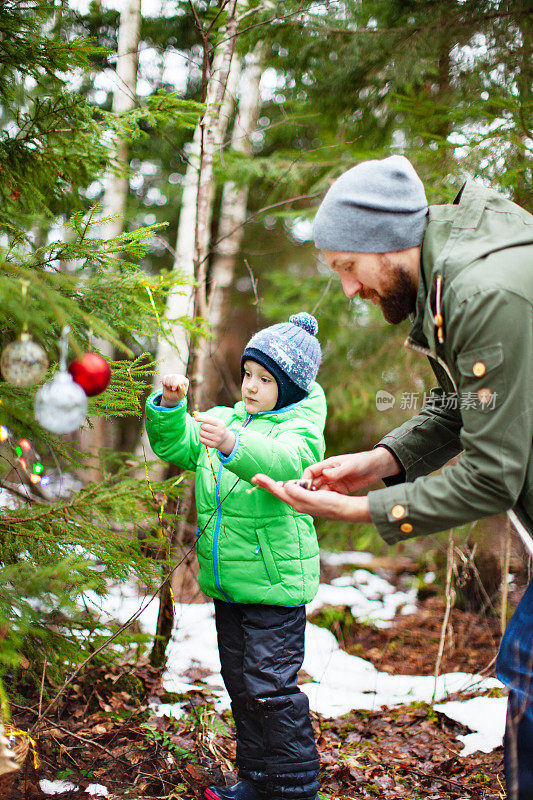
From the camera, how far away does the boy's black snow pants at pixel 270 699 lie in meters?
2.80

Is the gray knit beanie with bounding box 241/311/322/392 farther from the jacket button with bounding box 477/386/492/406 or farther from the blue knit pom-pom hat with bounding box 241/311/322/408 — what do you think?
the jacket button with bounding box 477/386/492/406

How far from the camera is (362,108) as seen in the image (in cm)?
577

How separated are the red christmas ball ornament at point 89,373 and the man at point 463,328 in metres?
0.77

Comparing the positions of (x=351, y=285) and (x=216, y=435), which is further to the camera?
(x=216, y=435)

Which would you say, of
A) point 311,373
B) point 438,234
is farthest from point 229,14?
point 438,234

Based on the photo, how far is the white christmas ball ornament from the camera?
167 cm

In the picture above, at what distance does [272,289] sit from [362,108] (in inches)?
145

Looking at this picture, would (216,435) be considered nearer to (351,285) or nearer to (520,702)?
(351,285)

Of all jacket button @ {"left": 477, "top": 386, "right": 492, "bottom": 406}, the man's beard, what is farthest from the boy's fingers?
jacket button @ {"left": 477, "top": 386, "right": 492, "bottom": 406}

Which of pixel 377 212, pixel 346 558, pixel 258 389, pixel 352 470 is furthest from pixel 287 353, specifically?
pixel 346 558

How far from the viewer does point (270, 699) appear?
2.82 metres

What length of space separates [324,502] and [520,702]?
86 centimetres

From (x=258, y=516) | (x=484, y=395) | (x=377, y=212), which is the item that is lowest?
(x=258, y=516)

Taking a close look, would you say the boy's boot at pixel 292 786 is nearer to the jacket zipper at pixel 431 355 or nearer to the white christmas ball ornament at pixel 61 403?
the jacket zipper at pixel 431 355
